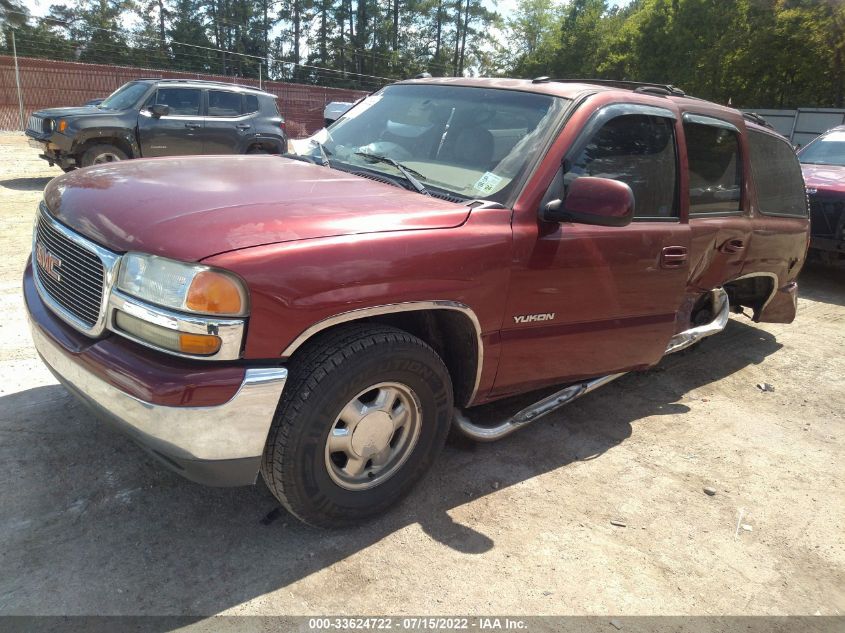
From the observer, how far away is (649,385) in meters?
4.49

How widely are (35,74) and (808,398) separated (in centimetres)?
2538

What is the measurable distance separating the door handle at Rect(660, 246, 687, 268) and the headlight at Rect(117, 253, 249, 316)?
2.28 m

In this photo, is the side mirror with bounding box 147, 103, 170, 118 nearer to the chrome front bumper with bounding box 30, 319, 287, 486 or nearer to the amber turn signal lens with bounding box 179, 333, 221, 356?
the chrome front bumper with bounding box 30, 319, 287, 486

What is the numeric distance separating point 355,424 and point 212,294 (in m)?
0.79

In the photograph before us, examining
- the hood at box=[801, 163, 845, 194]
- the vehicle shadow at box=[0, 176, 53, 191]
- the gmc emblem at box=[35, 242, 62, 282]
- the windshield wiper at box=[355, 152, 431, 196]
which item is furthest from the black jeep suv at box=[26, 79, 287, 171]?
the hood at box=[801, 163, 845, 194]

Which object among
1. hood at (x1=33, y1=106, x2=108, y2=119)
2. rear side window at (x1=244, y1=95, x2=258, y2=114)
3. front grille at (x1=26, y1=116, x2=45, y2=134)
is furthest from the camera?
rear side window at (x1=244, y1=95, x2=258, y2=114)

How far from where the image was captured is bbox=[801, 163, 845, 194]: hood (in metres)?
7.44

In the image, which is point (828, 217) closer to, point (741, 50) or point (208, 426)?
point (208, 426)

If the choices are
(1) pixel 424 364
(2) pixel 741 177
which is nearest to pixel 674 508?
(1) pixel 424 364

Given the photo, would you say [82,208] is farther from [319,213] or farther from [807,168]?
[807,168]

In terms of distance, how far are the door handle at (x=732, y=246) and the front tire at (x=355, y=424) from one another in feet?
7.54

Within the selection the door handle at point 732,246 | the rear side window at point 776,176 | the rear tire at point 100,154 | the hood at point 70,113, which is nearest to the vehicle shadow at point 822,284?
the rear side window at point 776,176

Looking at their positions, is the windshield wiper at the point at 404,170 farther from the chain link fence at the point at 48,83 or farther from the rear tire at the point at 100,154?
the chain link fence at the point at 48,83

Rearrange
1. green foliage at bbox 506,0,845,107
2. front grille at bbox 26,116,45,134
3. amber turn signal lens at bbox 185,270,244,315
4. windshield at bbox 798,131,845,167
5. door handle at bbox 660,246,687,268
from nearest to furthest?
amber turn signal lens at bbox 185,270,244,315 → door handle at bbox 660,246,687,268 → windshield at bbox 798,131,845,167 → front grille at bbox 26,116,45,134 → green foliage at bbox 506,0,845,107
